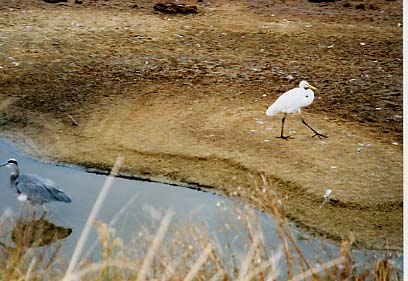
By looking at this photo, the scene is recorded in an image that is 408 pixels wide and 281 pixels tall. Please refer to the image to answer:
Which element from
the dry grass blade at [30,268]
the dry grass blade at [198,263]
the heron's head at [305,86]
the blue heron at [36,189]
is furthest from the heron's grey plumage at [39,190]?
the heron's head at [305,86]

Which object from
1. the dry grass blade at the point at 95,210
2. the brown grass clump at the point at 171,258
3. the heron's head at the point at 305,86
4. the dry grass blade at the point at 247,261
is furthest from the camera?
the heron's head at the point at 305,86

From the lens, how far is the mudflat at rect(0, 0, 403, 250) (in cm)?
247

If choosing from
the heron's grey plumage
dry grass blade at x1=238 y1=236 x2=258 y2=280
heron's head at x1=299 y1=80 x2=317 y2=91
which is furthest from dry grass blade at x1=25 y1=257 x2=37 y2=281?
heron's head at x1=299 y1=80 x2=317 y2=91

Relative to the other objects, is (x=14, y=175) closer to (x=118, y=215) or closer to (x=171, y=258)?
(x=118, y=215)

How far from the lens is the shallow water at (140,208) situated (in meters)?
2.42

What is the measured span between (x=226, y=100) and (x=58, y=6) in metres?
0.69

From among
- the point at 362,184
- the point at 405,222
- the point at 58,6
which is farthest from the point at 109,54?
the point at 405,222

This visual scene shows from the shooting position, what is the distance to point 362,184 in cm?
245

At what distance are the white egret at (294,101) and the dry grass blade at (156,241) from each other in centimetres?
45

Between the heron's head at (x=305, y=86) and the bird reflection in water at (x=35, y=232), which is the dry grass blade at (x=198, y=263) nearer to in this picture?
the bird reflection in water at (x=35, y=232)

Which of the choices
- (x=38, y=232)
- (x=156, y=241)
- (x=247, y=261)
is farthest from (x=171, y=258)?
(x=38, y=232)

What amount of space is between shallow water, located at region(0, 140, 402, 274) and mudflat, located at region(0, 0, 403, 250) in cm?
4

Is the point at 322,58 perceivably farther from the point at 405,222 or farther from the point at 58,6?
the point at 58,6

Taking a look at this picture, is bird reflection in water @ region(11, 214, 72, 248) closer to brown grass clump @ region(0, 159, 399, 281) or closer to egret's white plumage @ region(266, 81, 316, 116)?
brown grass clump @ region(0, 159, 399, 281)
